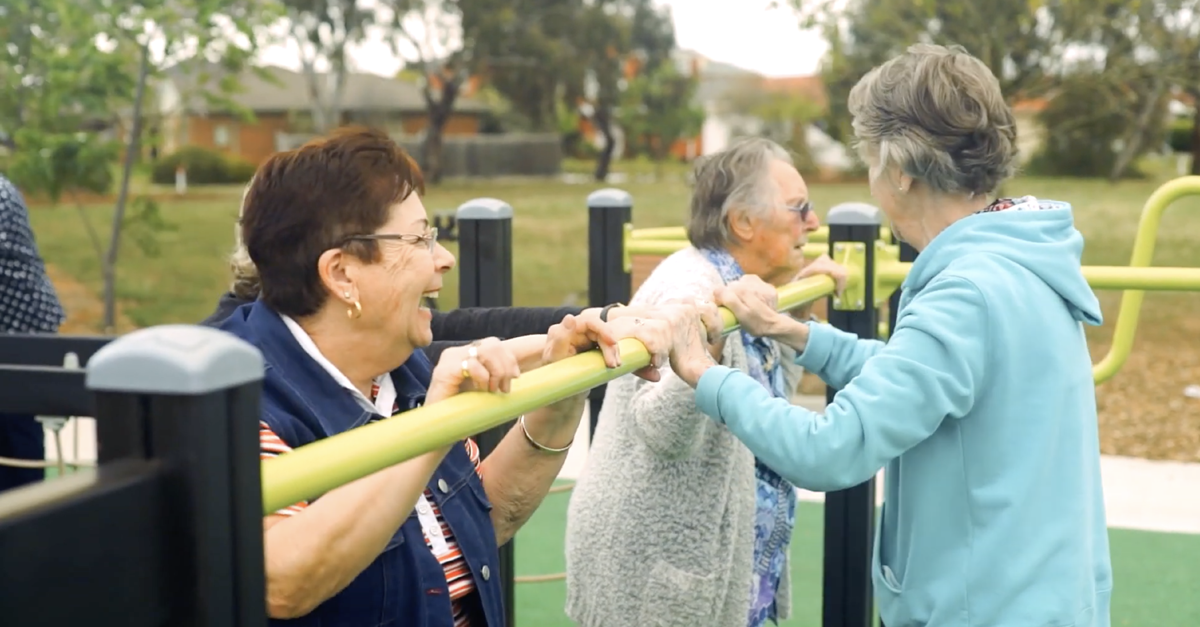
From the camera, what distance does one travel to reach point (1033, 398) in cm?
203

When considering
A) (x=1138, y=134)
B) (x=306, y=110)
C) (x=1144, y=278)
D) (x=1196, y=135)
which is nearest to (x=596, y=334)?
(x=1144, y=278)

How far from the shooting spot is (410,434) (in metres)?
1.39

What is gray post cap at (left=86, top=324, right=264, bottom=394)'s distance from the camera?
1.00m

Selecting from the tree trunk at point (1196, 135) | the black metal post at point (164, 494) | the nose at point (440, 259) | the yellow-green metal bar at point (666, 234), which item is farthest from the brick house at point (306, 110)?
the black metal post at point (164, 494)

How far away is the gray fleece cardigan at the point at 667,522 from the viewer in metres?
2.92

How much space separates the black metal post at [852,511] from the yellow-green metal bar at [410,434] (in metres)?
1.40

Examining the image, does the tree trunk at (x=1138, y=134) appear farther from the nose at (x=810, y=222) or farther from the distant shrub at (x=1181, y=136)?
the nose at (x=810, y=222)

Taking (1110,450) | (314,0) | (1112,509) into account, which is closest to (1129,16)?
(1110,450)

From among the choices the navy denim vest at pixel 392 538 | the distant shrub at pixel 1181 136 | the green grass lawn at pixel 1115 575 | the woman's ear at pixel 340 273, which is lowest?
the green grass lawn at pixel 1115 575

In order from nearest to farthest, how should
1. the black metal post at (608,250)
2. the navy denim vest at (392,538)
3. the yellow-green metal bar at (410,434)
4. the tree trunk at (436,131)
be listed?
the yellow-green metal bar at (410,434)
the navy denim vest at (392,538)
the black metal post at (608,250)
the tree trunk at (436,131)

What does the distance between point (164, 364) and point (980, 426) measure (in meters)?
1.38

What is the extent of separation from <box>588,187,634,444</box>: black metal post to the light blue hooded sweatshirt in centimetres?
271

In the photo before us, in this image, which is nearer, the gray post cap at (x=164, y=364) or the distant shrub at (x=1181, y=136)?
the gray post cap at (x=164, y=364)

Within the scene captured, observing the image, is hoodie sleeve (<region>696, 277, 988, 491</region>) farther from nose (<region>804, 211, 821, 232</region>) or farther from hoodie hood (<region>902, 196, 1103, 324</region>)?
nose (<region>804, 211, 821, 232</region>)
